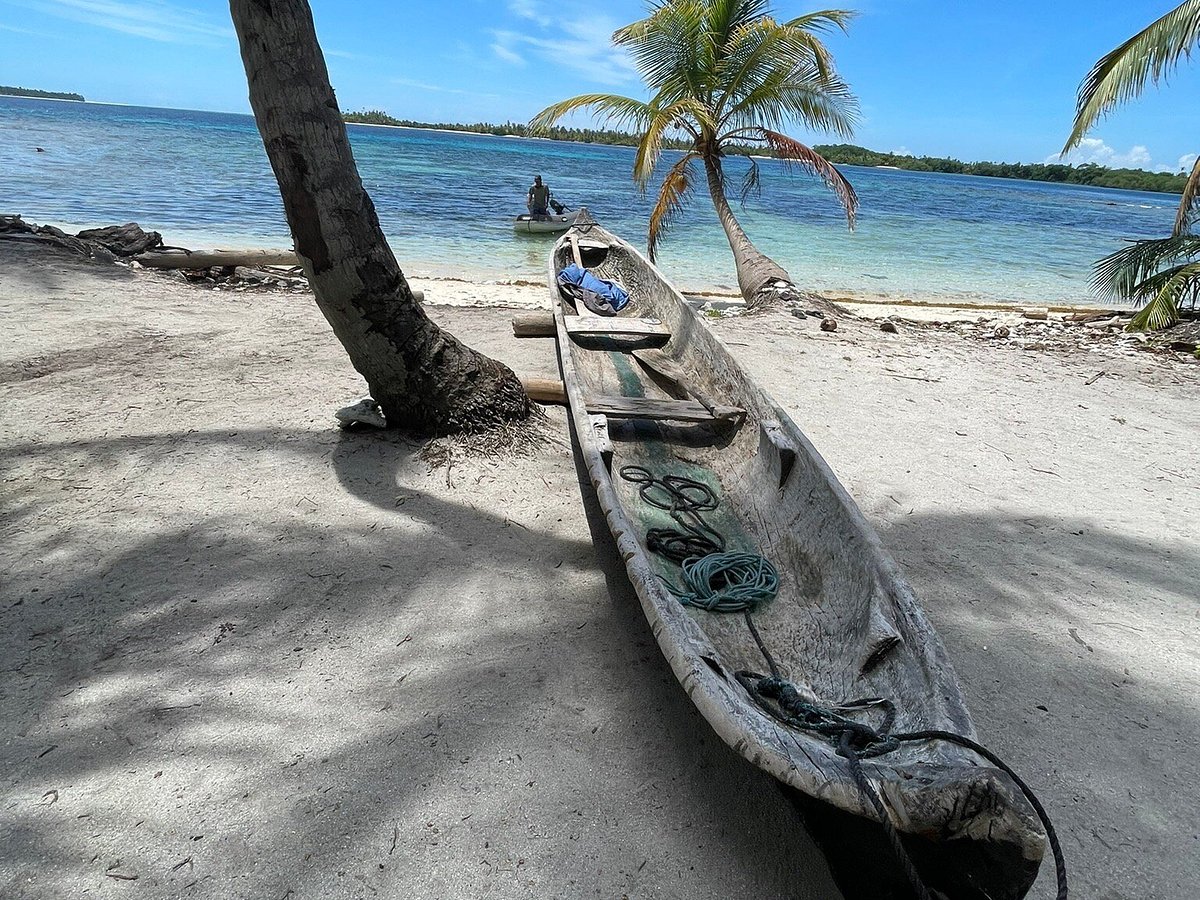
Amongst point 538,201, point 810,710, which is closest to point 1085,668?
point 810,710

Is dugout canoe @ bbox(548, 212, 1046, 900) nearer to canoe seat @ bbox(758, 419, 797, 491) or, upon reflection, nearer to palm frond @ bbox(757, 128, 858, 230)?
canoe seat @ bbox(758, 419, 797, 491)

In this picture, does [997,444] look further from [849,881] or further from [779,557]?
[849,881]

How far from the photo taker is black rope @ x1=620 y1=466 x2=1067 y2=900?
1.45 m

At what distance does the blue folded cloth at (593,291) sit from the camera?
621 cm

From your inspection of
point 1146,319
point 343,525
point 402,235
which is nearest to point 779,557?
point 343,525

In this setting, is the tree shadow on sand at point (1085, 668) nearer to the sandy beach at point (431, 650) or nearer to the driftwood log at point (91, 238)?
the sandy beach at point (431, 650)

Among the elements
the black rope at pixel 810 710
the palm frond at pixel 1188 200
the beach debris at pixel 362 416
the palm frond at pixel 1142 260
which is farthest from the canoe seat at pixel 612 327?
the palm frond at pixel 1142 260

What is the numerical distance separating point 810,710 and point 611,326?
3.92m

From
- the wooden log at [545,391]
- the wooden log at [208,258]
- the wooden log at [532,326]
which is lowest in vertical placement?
the wooden log at [545,391]

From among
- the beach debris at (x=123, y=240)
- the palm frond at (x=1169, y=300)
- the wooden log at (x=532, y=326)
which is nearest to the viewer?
the wooden log at (x=532, y=326)

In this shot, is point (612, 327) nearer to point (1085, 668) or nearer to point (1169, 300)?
point (1085, 668)

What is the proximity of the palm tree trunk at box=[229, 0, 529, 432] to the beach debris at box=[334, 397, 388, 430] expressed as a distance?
0.23 feet

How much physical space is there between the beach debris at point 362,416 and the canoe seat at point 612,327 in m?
1.69

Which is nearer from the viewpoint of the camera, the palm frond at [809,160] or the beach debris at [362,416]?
the beach debris at [362,416]
